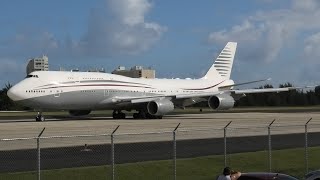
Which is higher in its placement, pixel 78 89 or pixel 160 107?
pixel 78 89

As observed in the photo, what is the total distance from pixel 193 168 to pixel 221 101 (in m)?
35.1

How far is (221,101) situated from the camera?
53.9 meters

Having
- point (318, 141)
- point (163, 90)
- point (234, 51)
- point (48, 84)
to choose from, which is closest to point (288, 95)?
point (234, 51)

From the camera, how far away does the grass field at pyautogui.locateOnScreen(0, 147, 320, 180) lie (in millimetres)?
16722

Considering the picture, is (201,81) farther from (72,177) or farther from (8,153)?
(72,177)

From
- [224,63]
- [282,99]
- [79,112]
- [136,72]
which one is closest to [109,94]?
[79,112]

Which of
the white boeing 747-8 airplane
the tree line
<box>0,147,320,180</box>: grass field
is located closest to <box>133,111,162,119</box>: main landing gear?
the white boeing 747-8 airplane

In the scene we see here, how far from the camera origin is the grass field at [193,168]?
54.9ft

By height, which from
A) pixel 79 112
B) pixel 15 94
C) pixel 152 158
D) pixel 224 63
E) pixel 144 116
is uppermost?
pixel 224 63

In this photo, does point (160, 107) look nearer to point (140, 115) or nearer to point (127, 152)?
Result: point (140, 115)

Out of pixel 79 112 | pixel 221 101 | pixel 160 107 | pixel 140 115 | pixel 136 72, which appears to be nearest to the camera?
pixel 160 107

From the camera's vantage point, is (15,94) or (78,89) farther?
(78,89)

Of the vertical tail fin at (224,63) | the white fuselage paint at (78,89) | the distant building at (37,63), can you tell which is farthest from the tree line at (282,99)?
the white fuselage paint at (78,89)

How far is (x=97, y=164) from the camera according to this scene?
755 inches
